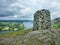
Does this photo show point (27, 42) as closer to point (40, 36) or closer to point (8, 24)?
point (40, 36)

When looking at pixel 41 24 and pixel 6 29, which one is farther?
pixel 6 29

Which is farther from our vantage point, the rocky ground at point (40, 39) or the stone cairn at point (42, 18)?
the stone cairn at point (42, 18)

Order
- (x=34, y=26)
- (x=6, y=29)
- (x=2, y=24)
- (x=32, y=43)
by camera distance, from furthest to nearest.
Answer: (x=6, y=29), (x=2, y=24), (x=34, y=26), (x=32, y=43)

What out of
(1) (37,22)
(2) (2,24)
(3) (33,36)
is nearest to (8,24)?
(2) (2,24)

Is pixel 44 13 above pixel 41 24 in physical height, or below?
above

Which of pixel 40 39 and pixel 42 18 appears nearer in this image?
pixel 40 39

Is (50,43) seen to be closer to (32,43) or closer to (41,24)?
(32,43)

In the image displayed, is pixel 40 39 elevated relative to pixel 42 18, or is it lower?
lower

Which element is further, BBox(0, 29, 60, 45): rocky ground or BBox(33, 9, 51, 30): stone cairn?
BBox(33, 9, 51, 30): stone cairn

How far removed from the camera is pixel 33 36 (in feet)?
53.1

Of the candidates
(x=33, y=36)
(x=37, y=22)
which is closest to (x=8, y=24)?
(x=37, y=22)

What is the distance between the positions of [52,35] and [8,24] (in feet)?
124

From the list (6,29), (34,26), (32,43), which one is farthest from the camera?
(6,29)

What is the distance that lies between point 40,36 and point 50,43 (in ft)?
3.73
